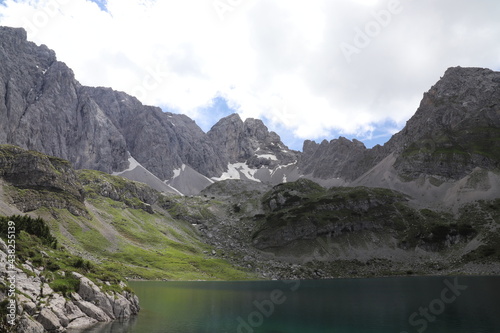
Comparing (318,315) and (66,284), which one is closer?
(66,284)

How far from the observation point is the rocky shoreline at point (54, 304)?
38719mm

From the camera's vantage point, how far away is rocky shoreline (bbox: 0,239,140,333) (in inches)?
1524

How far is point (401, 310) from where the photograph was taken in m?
65.3

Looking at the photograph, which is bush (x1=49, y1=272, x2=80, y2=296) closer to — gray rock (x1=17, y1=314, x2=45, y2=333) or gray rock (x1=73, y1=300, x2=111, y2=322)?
gray rock (x1=73, y1=300, x2=111, y2=322)

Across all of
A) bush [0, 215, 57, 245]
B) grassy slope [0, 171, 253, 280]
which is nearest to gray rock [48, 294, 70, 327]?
bush [0, 215, 57, 245]

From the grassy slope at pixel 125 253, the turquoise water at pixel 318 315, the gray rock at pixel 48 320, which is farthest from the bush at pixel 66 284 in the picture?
the grassy slope at pixel 125 253

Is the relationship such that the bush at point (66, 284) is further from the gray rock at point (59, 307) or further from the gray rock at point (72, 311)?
the gray rock at point (72, 311)

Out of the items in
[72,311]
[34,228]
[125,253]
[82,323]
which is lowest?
[82,323]

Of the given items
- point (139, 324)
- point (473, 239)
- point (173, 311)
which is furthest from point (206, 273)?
point (473, 239)

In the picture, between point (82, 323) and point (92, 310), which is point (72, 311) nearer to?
point (82, 323)

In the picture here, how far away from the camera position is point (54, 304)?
1716 inches

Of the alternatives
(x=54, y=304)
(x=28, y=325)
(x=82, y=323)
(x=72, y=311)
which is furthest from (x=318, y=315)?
(x=28, y=325)

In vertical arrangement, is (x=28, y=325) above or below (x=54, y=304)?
below

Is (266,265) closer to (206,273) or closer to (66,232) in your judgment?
(206,273)
